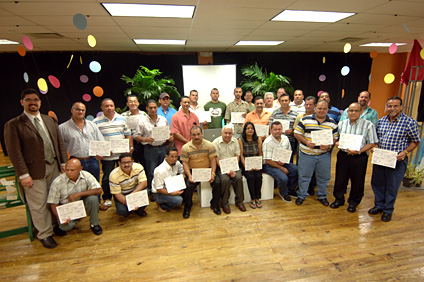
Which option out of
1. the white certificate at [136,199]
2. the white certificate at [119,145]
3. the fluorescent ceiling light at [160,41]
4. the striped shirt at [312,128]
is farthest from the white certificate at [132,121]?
the striped shirt at [312,128]

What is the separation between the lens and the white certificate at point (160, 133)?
321cm

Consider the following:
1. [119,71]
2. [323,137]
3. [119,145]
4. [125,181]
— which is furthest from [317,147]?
[119,71]

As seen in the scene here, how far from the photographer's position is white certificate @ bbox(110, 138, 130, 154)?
3070 mm

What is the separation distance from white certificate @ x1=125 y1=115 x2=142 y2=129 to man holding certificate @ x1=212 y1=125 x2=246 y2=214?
1304 mm

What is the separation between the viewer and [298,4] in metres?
2.82

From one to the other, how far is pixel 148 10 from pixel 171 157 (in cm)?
201

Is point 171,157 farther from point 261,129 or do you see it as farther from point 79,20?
point 79,20

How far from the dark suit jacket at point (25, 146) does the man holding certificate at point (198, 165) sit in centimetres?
160

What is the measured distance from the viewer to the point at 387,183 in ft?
9.33

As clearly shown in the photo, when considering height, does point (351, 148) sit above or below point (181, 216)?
above

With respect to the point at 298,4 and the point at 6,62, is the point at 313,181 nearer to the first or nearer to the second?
the point at 298,4

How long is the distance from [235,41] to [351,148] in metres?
3.56

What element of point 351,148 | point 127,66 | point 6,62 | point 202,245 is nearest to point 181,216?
point 202,245

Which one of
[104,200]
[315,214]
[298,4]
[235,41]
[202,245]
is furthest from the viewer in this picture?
[235,41]
